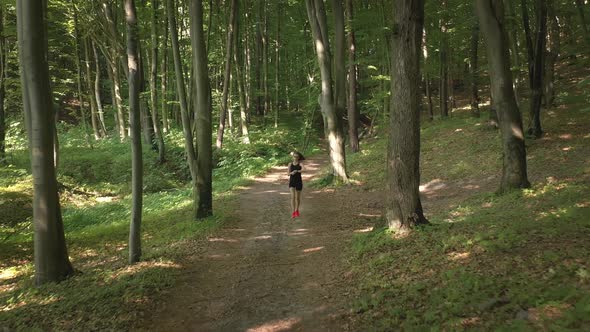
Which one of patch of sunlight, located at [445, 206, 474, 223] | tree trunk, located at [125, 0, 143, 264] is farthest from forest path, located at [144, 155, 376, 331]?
patch of sunlight, located at [445, 206, 474, 223]

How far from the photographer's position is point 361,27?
20344 mm

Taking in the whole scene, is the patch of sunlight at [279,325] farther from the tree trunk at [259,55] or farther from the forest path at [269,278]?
the tree trunk at [259,55]

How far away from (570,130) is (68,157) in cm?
2390

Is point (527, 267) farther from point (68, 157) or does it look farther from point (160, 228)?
point (68, 157)

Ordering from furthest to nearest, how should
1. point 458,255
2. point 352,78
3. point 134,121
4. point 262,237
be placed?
point 352,78 → point 262,237 → point 134,121 → point 458,255

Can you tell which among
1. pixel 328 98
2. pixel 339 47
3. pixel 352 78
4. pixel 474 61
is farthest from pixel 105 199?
pixel 474 61

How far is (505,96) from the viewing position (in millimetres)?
9773

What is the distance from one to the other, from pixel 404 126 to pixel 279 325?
403 centimetres

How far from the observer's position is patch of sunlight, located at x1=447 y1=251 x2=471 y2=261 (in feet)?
18.2

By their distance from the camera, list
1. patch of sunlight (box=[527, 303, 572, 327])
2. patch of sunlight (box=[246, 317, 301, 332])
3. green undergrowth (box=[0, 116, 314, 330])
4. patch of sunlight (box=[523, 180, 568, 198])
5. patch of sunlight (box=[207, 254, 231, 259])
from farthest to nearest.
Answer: patch of sunlight (box=[523, 180, 568, 198])
patch of sunlight (box=[207, 254, 231, 259])
green undergrowth (box=[0, 116, 314, 330])
patch of sunlight (box=[246, 317, 301, 332])
patch of sunlight (box=[527, 303, 572, 327])

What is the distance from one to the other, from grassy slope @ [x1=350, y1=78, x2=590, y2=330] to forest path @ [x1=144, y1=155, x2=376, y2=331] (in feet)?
1.75

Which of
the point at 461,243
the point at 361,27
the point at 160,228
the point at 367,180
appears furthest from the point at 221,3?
the point at 461,243

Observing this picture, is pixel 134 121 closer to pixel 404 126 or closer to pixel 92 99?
pixel 404 126

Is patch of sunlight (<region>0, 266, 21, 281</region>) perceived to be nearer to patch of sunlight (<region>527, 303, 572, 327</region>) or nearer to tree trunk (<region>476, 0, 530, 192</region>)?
patch of sunlight (<region>527, 303, 572, 327</region>)
